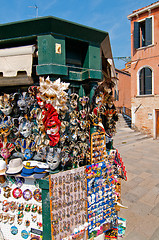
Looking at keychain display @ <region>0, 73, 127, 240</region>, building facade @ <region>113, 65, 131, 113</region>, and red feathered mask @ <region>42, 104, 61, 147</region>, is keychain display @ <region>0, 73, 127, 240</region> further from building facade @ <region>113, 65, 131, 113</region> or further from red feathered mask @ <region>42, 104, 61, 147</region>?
building facade @ <region>113, 65, 131, 113</region>

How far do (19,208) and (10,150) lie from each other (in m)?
1.14

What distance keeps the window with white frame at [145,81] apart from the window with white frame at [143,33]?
2.40 meters

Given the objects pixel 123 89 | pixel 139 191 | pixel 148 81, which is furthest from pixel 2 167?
pixel 123 89

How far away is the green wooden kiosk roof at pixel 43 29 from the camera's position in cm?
267

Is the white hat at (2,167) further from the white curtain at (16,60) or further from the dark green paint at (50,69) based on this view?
the dark green paint at (50,69)

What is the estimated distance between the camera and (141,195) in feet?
16.6

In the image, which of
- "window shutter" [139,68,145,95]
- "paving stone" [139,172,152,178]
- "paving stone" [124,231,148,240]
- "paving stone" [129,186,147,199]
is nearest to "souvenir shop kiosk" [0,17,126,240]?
"paving stone" [124,231,148,240]

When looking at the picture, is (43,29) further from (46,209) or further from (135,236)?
(135,236)

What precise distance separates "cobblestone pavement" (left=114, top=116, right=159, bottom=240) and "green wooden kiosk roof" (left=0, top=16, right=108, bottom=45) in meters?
4.58

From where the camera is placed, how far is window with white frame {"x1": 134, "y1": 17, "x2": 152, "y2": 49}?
13.7 m

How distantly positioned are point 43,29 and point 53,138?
6.54 feet

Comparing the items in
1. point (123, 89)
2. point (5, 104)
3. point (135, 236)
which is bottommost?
point (135, 236)

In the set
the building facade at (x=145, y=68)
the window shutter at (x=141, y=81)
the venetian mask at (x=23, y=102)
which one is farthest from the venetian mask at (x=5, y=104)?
the window shutter at (x=141, y=81)

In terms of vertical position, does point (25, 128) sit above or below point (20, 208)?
above
